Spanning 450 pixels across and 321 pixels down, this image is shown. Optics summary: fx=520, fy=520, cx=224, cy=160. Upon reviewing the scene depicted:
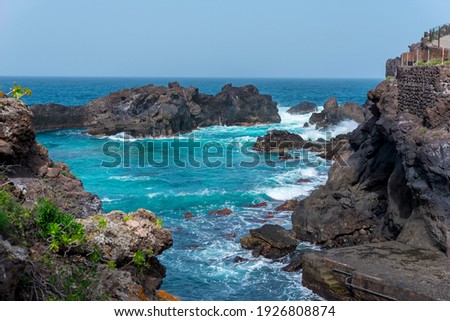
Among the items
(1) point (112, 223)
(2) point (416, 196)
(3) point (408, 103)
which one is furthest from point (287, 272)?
(1) point (112, 223)

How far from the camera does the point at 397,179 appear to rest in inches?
826

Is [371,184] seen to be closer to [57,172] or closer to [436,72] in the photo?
[436,72]

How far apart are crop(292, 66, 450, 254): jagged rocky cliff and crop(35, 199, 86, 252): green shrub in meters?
12.8

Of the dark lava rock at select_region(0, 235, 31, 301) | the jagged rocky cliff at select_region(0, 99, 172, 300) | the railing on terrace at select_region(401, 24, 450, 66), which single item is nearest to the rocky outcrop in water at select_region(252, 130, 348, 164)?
the railing on terrace at select_region(401, 24, 450, 66)

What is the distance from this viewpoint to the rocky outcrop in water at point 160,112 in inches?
2339

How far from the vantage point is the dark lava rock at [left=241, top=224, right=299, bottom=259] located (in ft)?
69.3

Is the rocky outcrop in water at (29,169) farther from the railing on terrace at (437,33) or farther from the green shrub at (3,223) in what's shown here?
the railing on terrace at (437,33)

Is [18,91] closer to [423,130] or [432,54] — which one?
[423,130]

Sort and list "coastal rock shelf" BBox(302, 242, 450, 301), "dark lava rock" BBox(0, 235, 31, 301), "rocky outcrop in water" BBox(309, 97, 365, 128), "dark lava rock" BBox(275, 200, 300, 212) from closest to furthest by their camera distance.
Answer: "dark lava rock" BBox(0, 235, 31, 301) → "coastal rock shelf" BBox(302, 242, 450, 301) → "dark lava rock" BBox(275, 200, 300, 212) → "rocky outcrop in water" BBox(309, 97, 365, 128)

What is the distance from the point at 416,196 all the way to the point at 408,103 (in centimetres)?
540

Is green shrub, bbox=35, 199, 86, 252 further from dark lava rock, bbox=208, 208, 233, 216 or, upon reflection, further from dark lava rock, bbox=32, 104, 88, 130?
dark lava rock, bbox=32, 104, 88, 130

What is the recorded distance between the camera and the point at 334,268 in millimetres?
16766

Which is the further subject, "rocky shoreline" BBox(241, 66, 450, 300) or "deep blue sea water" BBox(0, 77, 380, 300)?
"deep blue sea water" BBox(0, 77, 380, 300)

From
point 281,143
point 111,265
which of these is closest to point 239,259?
point 111,265
